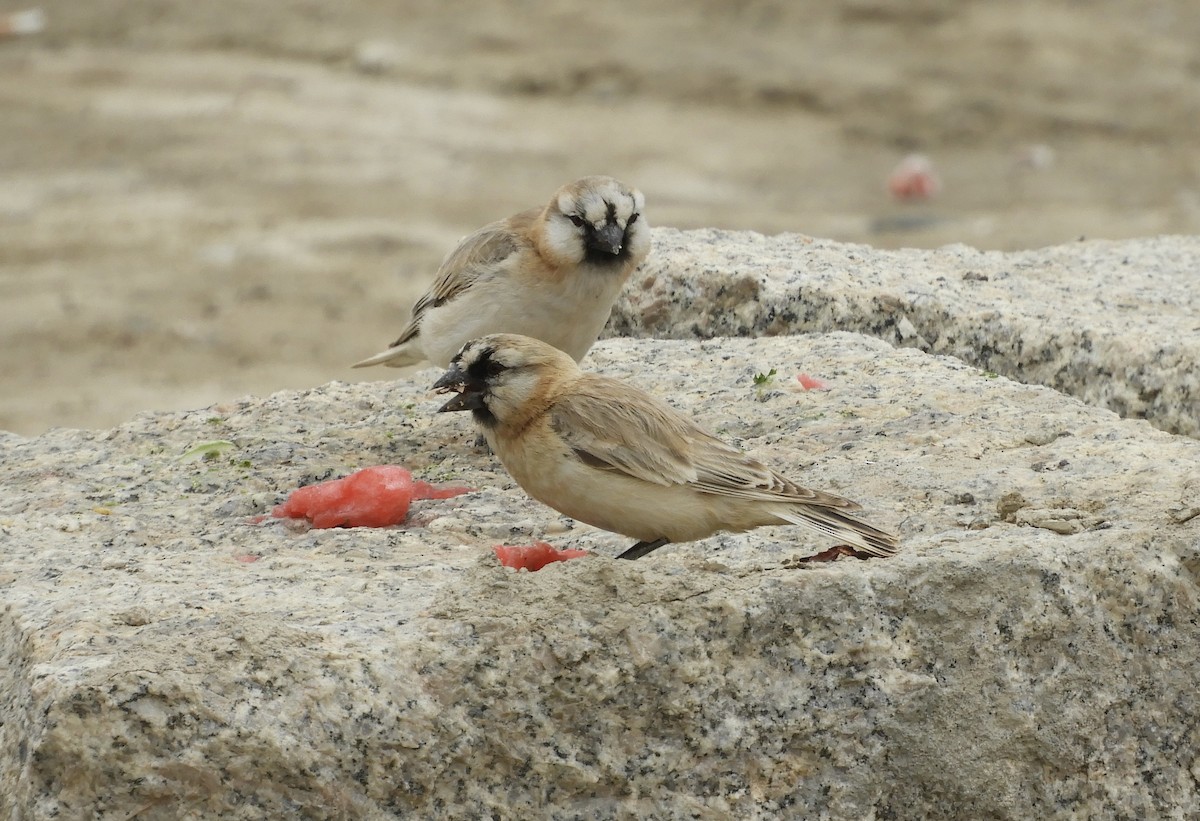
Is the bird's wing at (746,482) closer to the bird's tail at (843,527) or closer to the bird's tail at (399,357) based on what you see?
the bird's tail at (843,527)

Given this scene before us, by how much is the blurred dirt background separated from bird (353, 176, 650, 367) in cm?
477

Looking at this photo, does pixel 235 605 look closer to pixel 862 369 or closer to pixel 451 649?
pixel 451 649

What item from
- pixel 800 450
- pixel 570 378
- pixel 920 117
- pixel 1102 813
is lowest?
pixel 920 117

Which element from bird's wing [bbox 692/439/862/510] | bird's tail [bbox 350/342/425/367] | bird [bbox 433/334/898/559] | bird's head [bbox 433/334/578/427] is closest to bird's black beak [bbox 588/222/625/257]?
bird's tail [bbox 350/342/425/367]

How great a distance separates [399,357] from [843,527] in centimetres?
316

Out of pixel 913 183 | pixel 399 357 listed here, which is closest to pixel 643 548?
pixel 399 357

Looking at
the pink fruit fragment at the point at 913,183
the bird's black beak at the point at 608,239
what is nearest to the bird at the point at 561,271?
the bird's black beak at the point at 608,239

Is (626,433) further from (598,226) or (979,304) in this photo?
(979,304)

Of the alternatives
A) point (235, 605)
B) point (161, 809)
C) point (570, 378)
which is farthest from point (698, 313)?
point (161, 809)

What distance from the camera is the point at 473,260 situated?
6.26m

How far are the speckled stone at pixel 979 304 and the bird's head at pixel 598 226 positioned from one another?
1.67 feet

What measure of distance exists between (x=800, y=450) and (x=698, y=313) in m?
1.58

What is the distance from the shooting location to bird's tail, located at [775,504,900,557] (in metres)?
3.92

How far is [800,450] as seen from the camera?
4910mm
